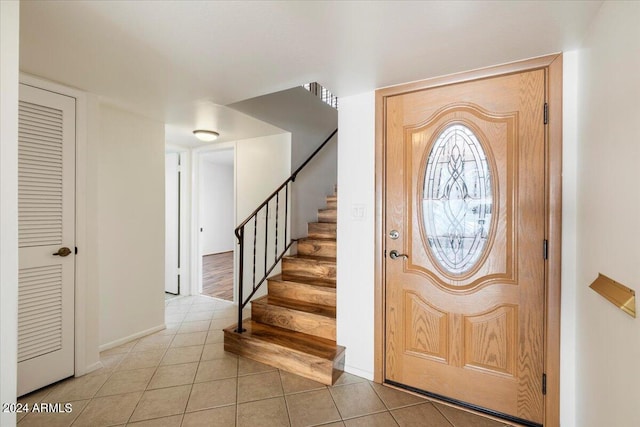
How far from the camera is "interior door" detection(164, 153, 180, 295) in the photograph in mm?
4277

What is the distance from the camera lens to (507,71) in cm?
170

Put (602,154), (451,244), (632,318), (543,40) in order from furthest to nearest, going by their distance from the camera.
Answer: (451,244) < (543,40) < (602,154) < (632,318)

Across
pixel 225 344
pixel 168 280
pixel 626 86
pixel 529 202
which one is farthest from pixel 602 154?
pixel 168 280

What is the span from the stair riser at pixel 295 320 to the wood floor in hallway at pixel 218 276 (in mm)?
1520

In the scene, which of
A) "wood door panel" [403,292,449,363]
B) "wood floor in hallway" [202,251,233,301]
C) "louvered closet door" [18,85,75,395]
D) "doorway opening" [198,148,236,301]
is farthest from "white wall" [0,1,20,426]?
"doorway opening" [198,148,236,301]

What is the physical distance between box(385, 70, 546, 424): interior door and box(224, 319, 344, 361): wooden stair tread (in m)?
0.44

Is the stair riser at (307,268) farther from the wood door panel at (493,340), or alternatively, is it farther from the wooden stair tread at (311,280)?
the wood door panel at (493,340)

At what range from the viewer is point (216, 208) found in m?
7.73

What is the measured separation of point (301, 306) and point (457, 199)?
1.63 metres

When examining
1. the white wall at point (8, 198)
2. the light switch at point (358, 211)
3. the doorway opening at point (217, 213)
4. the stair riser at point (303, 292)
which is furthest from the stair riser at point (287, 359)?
the doorway opening at point (217, 213)

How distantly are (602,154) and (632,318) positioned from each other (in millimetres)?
698

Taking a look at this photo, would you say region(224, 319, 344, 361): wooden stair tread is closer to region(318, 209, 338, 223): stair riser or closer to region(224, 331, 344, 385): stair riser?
region(224, 331, 344, 385): stair riser

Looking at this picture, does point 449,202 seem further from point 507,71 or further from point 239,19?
point 239,19

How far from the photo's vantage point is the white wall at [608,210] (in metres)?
1.01
